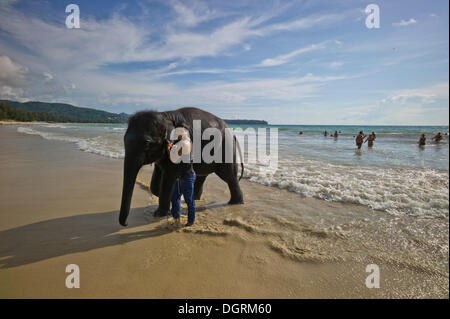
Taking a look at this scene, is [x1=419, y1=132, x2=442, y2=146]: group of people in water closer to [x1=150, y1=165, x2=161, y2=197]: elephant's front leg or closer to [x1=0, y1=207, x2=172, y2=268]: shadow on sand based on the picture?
[x1=150, y1=165, x2=161, y2=197]: elephant's front leg

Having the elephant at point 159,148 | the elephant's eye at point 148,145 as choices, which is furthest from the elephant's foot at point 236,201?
the elephant's eye at point 148,145

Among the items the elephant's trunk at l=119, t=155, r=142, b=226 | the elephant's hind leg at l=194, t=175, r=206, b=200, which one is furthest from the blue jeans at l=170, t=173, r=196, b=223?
the elephant's hind leg at l=194, t=175, r=206, b=200

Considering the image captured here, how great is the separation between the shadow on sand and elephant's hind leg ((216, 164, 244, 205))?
147 cm

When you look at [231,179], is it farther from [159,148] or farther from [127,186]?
[127,186]

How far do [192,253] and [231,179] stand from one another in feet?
6.43

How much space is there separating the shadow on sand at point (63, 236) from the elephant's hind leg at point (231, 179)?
4.82 feet

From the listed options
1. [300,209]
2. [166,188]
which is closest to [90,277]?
[166,188]

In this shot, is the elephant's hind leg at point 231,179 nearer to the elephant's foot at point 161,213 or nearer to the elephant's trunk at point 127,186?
the elephant's foot at point 161,213

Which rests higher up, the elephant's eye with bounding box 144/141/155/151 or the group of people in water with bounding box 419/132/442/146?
the group of people in water with bounding box 419/132/442/146

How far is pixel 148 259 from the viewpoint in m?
2.54

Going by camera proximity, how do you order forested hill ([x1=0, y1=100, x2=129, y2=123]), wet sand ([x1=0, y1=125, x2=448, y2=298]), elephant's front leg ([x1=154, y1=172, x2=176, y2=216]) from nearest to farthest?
wet sand ([x1=0, y1=125, x2=448, y2=298])
elephant's front leg ([x1=154, y1=172, x2=176, y2=216])
forested hill ([x1=0, y1=100, x2=129, y2=123])

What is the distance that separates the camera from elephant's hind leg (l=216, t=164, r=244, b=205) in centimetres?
434
